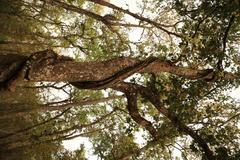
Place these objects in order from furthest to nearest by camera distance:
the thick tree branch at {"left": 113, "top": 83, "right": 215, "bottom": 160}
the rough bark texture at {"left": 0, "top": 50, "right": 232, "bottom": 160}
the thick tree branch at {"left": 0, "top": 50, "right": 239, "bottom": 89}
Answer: the thick tree branch at {"left": 113, "top": 83, "right": 215, "bottom": 160}
the thick tree branch at {"left": 0, "top": 50, "right": 239, "bottom": 89}
the rough bark texture at {"left": 0, "top": 50, "right": 232, "bottom": 160}

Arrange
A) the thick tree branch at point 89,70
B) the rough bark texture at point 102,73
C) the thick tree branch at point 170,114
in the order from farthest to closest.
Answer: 1. the thick tree branch at point 170,114
2. the thick tree branch at point 89,70
3. the rough bark texture at point 102,73

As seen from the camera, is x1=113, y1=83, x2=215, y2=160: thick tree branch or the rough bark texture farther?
x1=113, y1=83, x2=215, y2=160: thick tree branch

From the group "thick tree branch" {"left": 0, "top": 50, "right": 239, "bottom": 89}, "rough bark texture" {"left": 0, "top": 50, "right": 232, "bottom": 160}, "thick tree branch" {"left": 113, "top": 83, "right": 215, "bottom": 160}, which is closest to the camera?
"rough bark texture" {"left": 0, "top": 50, "right": 232, "bottom": 160}

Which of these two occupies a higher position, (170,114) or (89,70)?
(170,114)

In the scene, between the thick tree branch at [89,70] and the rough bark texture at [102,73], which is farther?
the thick tree branch at [89,70]

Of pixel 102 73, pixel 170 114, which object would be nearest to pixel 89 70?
pixel 102 73

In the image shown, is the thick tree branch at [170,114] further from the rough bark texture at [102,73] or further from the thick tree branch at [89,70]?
the thick tree branch at [89,70]

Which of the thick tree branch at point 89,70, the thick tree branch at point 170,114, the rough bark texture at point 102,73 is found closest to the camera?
the rough bark texture at point 102,73

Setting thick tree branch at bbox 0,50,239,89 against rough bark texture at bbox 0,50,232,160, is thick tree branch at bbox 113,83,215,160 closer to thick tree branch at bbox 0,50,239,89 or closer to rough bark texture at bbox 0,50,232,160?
rough bark texture at bbox 0,50,232,160

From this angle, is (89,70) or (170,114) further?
(170,114)

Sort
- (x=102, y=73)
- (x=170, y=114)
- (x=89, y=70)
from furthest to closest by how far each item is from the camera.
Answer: (x=170, y=114) → (x=102, y=73) → (x=89, y=70)

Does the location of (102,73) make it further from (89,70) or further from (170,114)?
(170,114)

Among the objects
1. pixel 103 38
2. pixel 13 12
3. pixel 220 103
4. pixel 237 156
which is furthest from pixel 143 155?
pixel 13 12

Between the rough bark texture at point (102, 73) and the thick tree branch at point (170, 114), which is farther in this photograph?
the thick tree branch at point (170, 114)
